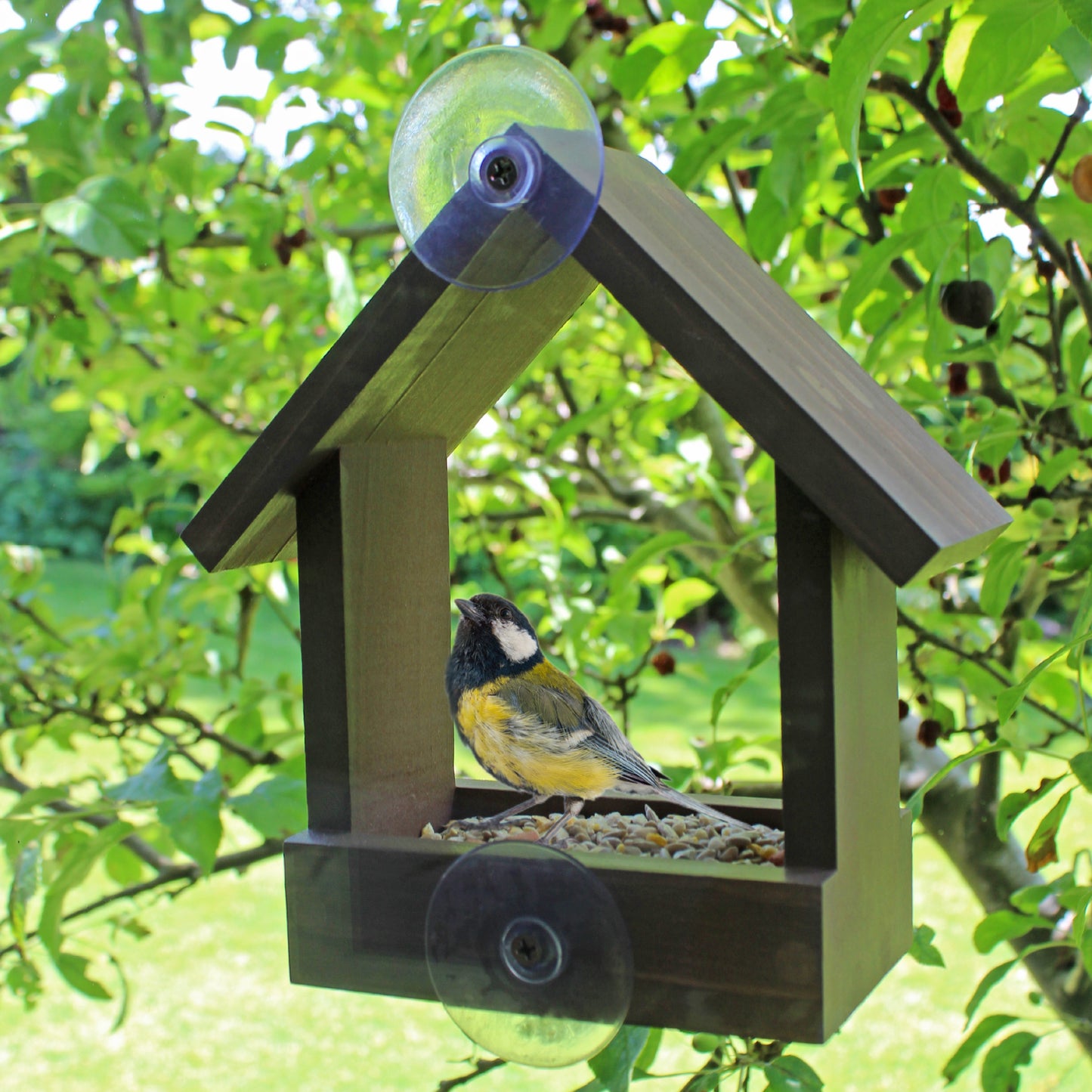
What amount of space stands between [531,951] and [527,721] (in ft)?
0.63

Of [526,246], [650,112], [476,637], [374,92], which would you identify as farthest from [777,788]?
→ [374,92]

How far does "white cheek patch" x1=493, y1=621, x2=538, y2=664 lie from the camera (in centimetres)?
108

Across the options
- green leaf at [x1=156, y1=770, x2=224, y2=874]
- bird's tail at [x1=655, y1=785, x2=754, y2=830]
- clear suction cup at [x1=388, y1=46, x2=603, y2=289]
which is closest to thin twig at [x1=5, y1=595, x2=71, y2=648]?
green leaf at [x1=156, y1=770, x2=224, y2=874]

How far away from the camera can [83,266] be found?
8.32 feet

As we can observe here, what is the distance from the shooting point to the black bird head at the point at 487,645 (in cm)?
108

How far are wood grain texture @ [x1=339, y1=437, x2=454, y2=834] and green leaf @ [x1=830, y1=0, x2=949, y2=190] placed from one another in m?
0.50

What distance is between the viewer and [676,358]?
2.98 feet

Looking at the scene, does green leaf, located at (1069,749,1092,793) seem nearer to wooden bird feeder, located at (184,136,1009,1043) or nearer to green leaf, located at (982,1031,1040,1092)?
wooden bird feeder, located at (184,136,1009,1043)

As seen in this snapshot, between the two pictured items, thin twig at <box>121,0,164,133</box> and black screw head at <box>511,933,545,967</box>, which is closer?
black screw head at <box>511,933,545,967</box>

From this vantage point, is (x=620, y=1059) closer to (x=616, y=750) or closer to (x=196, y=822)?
(x=616, y=750)

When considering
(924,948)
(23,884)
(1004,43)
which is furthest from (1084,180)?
(23,884)

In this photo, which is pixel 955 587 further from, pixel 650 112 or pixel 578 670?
pixel 650 112

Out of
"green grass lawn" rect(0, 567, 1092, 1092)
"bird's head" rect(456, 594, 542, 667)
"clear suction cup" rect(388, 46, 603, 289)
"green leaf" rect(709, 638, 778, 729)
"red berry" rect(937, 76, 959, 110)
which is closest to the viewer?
"clear suction cup" rect(388, 46, 603, 289)

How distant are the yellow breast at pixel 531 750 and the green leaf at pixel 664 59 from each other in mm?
679
